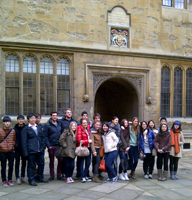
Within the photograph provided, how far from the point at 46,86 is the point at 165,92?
16.9 ft

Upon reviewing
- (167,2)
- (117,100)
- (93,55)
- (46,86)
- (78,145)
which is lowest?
(78,145)

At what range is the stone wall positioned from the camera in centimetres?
955

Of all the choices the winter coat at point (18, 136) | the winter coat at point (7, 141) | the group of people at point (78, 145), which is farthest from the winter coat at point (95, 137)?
the winter coat at point (7, 141)

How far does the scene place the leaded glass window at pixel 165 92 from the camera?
11.7 meters

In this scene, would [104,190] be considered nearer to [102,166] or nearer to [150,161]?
[102,166]

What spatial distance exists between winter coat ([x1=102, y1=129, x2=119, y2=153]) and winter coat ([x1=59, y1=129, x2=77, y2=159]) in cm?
78

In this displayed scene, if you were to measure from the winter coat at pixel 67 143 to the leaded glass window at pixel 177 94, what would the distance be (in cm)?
672

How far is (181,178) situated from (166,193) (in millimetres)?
1694

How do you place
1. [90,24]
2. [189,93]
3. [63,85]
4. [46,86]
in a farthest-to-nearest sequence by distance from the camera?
[189,93] → [90,24] → [63,85] → [46,86]

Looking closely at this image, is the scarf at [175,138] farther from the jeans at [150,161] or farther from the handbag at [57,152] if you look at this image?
the handbag at [57,152]

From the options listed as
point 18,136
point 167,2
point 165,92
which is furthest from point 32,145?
point 167,2

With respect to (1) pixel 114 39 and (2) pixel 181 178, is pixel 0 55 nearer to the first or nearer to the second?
(1) pixel 114 39

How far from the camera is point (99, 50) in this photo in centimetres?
1049

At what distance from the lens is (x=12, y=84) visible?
9680 millimetres
